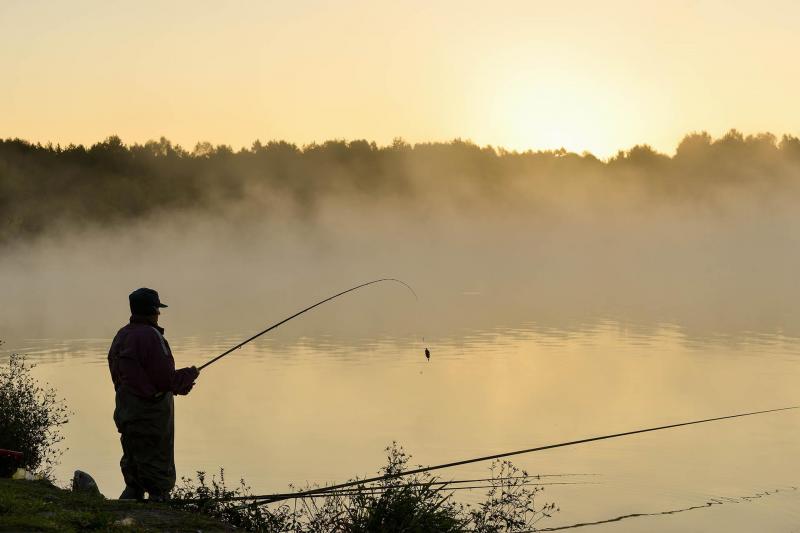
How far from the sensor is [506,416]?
2328cm

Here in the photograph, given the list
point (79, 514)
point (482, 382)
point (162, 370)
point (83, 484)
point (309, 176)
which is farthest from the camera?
point (309, 176)

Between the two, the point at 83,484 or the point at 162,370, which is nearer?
the point at 162,370

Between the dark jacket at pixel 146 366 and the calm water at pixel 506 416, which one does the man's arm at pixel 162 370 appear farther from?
the calm water at pixel 506 416

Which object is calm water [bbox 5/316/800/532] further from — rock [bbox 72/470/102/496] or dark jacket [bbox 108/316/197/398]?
dark jacket [bbox 108/316/197/398]

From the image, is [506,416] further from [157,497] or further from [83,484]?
[157,497]

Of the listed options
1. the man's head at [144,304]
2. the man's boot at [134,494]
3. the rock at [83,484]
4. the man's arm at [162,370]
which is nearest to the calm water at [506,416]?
the rock at [83,484]

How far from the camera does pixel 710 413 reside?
77.6ft

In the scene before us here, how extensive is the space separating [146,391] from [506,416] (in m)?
14.5

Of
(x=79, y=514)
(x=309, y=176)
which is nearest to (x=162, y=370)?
(x=79, y=514)

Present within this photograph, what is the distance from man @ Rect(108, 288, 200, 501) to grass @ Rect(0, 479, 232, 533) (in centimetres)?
38

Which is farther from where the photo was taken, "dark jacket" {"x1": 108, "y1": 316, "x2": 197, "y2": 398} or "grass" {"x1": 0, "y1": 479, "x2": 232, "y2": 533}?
"dark jacket" {"x1": 108, "y1": 316, "x2": 197, "y2": 398}

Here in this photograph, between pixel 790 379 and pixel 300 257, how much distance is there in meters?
127

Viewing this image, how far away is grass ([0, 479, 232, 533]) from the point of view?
27.2ft

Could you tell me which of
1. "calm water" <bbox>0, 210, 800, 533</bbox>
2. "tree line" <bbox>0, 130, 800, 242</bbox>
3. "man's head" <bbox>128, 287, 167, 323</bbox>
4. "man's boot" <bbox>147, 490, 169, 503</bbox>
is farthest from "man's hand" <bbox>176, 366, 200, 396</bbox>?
"tree line" <bbox>0, 130, 800, 242</bbox>
